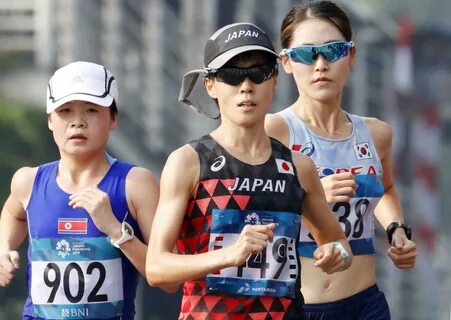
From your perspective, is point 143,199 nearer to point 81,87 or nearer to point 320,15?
point 81,87

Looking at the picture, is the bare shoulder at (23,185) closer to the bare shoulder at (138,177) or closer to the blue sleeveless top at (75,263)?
the blue sleeveless top at (75,263)

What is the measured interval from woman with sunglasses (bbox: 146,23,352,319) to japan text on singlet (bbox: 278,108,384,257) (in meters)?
0.90

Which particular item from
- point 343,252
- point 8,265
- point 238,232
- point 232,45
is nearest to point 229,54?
point 232,45

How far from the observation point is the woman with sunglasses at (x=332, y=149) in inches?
316

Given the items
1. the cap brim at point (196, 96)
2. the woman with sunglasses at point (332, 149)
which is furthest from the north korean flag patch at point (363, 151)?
the cap brim at point (196, 96)

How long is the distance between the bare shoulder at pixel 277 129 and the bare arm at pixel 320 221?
2.29ft

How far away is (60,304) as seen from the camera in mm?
7609

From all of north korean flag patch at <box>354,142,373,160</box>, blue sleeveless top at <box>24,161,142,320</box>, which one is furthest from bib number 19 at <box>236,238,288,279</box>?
north korean flag patch at <box>354,142,373,160</box>

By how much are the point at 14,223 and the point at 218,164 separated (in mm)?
1342

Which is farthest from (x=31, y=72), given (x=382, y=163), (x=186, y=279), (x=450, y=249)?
(x=186, y=279)

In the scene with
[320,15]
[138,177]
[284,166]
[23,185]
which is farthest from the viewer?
→ [320,15]

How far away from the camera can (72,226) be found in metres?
7.65

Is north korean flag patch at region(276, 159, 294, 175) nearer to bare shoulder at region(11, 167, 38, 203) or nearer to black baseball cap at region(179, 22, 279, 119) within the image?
black baseball cap at region(179, 22, 279, 119)

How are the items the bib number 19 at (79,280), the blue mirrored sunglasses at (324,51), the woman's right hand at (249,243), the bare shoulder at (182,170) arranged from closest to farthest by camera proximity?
the woman's right hand at (249,243)
the bare shoulder at (182,170)
the bib number 19 at (79,280)
the blue mirrored sunglasses at (324,51)
